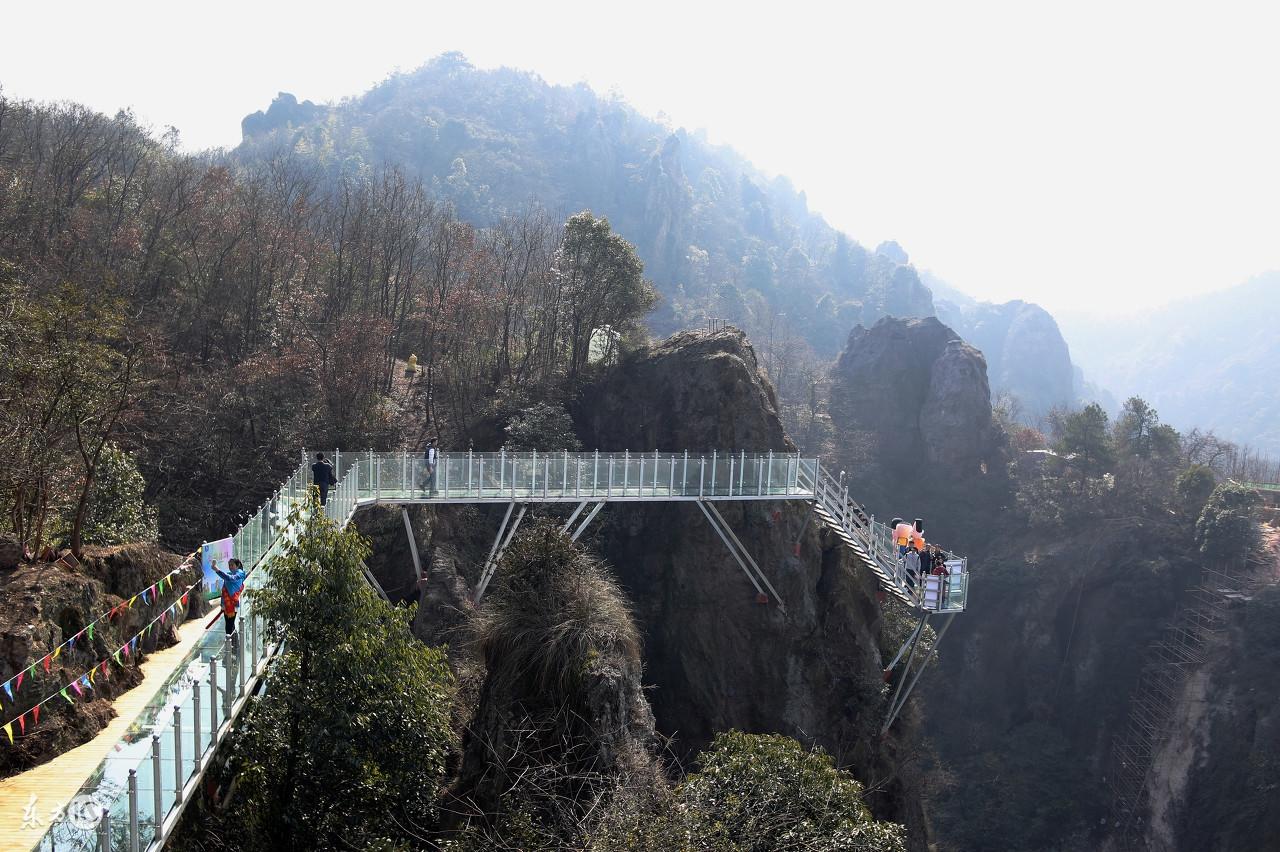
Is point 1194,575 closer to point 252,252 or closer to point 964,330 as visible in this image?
point 252,252

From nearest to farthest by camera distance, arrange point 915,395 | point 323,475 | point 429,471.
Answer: point 323,475 < point 429,471 < point 915,395

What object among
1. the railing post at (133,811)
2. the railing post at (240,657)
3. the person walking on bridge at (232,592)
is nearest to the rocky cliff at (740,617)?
the person walking on bridge at (232,592)

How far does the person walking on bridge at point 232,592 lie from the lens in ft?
31.0

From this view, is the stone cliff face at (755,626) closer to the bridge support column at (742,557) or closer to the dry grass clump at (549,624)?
the bridge support column at (742,557)

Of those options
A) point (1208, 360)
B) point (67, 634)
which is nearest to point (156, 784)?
point (67, 634)

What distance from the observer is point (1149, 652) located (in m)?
42.1

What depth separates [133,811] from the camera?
21.8 ft

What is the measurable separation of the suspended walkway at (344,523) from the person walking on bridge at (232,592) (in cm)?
13

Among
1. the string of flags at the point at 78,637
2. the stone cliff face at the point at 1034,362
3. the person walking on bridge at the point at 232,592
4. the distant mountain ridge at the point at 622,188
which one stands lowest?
the string of flags at the point at 78,637

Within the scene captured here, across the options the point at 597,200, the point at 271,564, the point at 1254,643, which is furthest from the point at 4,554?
the point at 597,200

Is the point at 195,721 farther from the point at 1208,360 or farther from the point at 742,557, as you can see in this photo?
the point at 1208,360

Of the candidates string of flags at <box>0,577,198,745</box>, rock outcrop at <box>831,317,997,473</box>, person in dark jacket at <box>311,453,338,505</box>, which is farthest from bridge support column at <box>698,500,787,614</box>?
rock outcrop at <box>831,317,997,473</box>

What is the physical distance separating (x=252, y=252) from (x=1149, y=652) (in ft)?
140

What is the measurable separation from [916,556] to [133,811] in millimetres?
18288
